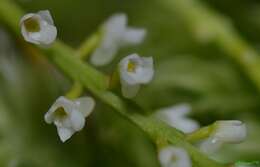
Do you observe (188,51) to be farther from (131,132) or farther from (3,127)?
(3,127)

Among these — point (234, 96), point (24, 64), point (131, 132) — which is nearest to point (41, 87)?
point (24, 64)

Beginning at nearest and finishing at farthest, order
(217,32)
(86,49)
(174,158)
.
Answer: (174,158)
(86,49)
(217,32)

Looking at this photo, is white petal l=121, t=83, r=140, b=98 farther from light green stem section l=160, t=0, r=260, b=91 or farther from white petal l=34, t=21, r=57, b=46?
light green stem section l=160, t=0, r=260, b=91

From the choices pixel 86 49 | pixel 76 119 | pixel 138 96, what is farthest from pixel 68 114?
pixel 138 96

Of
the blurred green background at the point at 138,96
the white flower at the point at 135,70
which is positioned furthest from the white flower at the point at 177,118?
the white flower at the point at 135,70

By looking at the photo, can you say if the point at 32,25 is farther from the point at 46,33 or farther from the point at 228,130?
the point at 228,130

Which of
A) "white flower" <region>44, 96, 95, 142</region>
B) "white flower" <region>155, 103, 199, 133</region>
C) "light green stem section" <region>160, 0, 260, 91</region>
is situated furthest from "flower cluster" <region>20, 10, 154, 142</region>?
"light green stem section" <region>160, 0, 260, 91</region>
